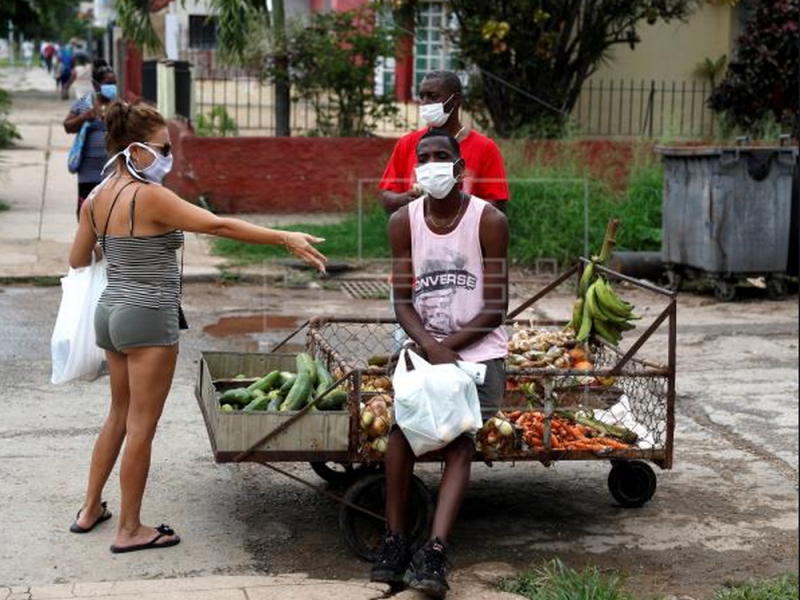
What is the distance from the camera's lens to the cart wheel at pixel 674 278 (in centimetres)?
1273

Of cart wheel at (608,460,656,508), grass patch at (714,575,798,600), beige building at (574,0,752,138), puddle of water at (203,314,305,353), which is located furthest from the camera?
beige building at (574,0,752,138)

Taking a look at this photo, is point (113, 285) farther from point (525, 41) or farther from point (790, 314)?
point (525, 41)

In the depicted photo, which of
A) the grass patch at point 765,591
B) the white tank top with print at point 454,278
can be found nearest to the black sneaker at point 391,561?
the white tank top with print at point 454,278

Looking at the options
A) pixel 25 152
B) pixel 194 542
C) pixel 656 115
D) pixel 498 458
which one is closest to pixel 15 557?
pixel 194 542

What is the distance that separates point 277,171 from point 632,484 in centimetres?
1019

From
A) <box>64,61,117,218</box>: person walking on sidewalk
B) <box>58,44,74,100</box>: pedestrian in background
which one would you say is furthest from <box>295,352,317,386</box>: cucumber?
<box>58,44,74,100</box>: pedestrian in background

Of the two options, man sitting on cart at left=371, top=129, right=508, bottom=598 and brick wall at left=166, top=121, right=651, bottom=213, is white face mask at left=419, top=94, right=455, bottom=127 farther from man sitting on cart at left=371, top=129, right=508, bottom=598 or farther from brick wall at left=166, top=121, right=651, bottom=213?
brick wall at left=166, top=121, right=651, bottom=213

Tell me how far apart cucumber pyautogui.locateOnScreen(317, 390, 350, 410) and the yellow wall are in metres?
13.4

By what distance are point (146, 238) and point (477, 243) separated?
138 centimetres

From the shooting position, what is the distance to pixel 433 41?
19.3 m

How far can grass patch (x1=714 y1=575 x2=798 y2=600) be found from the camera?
201 inches

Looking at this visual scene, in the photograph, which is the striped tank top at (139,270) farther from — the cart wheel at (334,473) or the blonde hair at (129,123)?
the cart wheel at (334,473)

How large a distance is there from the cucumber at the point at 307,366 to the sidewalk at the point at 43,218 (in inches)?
254

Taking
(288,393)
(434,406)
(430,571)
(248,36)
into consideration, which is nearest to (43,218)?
(248,36)
